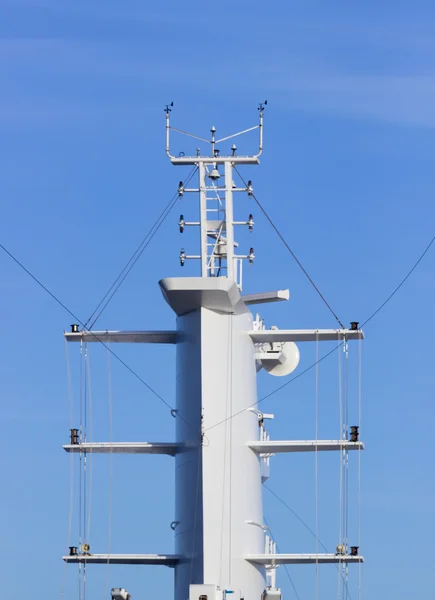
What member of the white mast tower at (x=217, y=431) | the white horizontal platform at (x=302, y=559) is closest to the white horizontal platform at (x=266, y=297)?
the white mast tower at (x=217, y=431)

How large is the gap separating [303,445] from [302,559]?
3371 mm

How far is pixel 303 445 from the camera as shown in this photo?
63156 mm

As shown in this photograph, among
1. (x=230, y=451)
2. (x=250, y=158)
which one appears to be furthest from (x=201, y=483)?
(x=250, y=158)

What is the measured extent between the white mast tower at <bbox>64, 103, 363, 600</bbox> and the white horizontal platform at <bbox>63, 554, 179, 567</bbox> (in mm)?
29

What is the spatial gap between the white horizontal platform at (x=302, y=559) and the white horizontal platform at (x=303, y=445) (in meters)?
3.19

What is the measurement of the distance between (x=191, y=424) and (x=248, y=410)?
2.65 m

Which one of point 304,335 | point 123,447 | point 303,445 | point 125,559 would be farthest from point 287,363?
point 125,559

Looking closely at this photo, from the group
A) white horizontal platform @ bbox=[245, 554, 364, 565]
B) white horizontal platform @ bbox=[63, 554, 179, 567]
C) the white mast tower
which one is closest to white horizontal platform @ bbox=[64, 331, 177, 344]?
the white mast tower

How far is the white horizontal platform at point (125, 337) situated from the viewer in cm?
6350

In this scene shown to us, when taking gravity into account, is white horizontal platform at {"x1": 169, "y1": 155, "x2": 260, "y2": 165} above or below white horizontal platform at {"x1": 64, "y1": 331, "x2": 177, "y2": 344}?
above

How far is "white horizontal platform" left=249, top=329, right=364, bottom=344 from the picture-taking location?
210 ft

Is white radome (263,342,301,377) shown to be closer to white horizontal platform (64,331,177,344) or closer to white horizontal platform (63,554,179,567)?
white horizontal platform (64,331,177,344)

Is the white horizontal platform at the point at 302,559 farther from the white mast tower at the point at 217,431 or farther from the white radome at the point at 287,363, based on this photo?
the white radome at the point at 287,363

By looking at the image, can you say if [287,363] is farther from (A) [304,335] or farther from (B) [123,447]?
(B) [123,447]
